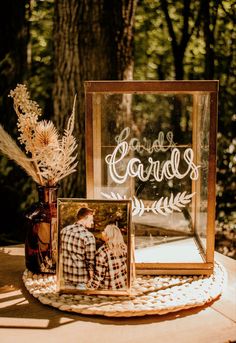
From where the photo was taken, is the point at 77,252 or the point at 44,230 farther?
the point at 44,230

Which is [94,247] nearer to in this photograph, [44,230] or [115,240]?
[115,240]

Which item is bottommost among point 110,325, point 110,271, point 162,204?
point 110,325

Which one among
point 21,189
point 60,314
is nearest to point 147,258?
point 60,314

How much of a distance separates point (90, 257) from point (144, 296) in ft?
0.66

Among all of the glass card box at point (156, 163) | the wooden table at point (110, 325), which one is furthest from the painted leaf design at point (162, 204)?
the wooden table at point (110, 325)

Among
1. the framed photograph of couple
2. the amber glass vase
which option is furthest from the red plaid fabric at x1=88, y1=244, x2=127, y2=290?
the amber glass vase

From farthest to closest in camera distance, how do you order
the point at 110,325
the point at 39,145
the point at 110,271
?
1. the point at 39,145
2. the point at 110,271
3. the point at 110,325

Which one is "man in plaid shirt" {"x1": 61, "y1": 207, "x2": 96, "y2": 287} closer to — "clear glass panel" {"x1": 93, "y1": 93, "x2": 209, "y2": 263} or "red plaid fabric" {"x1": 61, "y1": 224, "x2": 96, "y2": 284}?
"red plaid fabric" {"x1": 61, "y1": 224, "x2": 96, "y2": 284}

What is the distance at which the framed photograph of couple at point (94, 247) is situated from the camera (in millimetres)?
1336

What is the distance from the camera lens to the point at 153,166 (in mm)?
1500

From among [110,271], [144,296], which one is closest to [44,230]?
[110,271]

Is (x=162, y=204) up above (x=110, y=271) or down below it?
above

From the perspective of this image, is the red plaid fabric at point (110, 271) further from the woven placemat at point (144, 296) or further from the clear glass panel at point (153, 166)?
the clear glass panel at point (153, 166)

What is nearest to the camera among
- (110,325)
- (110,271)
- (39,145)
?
(110,325)
